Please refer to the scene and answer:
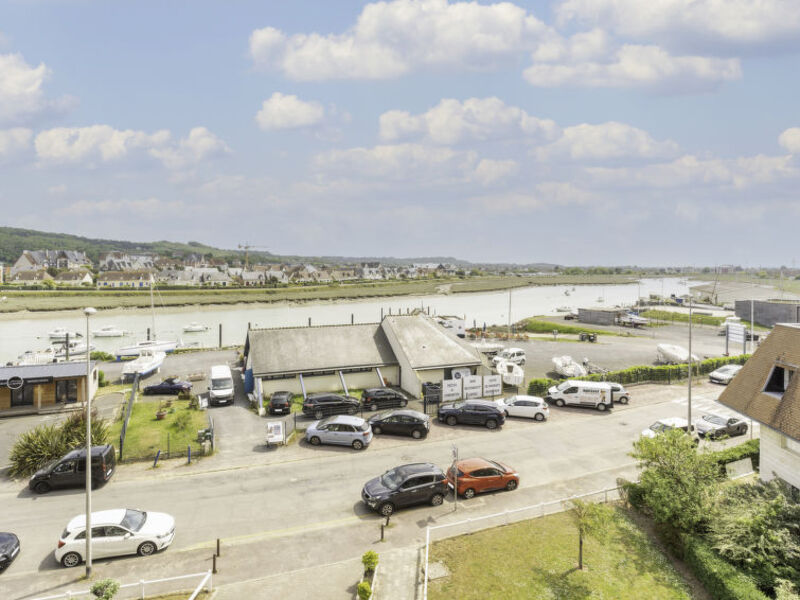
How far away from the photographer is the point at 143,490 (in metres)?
18.8

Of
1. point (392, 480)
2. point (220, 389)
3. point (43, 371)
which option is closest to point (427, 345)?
point (220, 389)

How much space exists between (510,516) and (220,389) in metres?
21.5

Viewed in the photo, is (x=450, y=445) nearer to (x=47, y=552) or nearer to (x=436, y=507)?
(x=436, y=507)

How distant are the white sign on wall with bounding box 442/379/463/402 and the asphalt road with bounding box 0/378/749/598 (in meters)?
3.79

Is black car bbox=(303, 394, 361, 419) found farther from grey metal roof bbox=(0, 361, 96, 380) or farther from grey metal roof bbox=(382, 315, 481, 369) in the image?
grey metal roof bbox=(0, 361, 96, 380)

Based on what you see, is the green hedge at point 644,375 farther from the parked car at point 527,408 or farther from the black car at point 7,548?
the black car at point 7,548

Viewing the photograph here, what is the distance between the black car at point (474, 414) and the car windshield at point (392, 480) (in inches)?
377

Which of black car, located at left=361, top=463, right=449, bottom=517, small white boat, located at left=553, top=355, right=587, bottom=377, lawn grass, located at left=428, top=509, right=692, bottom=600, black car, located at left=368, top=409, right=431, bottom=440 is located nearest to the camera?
lawn grass, located at left=428, top=509, right=692, bottom=600

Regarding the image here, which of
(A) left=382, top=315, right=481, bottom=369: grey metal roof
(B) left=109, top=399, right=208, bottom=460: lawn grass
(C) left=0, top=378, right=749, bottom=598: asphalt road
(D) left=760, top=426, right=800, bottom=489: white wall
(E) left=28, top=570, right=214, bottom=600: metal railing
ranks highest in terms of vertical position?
(A) left=382, top=315, right=481, bottom=369: grey metal roof

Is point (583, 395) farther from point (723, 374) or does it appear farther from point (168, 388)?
point (168, 388)

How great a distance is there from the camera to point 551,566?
13867 millimetres

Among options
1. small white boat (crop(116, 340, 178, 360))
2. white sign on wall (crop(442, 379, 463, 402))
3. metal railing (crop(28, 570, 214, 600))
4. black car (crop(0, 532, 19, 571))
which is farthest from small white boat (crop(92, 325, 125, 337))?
metal railing (crop(28, 570, 214, 600))

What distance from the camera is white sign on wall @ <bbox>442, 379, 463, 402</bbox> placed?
30.5 metres

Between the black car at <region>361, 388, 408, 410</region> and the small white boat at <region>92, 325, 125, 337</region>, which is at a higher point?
the black car at <region>361, 388, 408, 410</region>
